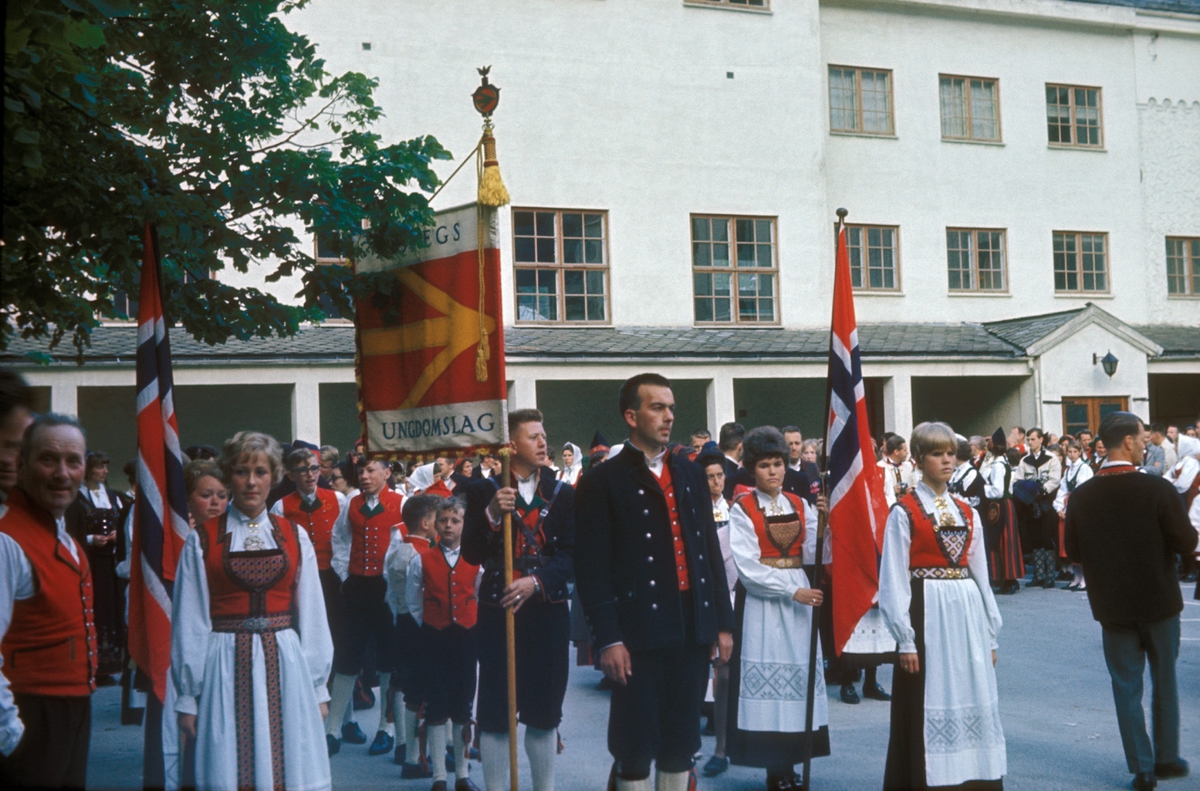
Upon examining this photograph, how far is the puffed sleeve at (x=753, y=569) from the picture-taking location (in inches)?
272

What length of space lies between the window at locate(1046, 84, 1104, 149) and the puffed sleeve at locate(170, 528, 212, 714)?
25.9 meters

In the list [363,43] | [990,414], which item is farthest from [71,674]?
[990,414]

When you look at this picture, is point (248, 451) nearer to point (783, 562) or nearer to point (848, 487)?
point (848, 487)

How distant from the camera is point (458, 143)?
22266mm

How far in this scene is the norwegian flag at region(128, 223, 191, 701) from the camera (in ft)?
18.1

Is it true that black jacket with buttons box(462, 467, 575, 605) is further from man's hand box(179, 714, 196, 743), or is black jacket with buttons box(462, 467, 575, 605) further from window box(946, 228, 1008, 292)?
window box(946, 228, 1008, 292)

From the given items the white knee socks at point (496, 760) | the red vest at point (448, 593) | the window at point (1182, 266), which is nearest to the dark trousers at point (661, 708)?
the white knee socks at point (496, 760)

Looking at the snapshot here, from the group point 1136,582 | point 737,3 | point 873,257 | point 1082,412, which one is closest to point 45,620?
point 1136,582

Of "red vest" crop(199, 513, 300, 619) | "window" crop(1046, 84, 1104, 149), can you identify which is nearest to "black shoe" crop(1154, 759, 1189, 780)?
"red vest" crop(199, 513, 300, 619)

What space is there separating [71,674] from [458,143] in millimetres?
18807

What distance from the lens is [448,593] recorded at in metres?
7.35

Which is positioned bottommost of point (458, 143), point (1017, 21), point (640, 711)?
point (640, 711)

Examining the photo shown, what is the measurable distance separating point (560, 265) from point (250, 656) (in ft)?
60.3

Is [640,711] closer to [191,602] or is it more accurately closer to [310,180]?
[191,602]
